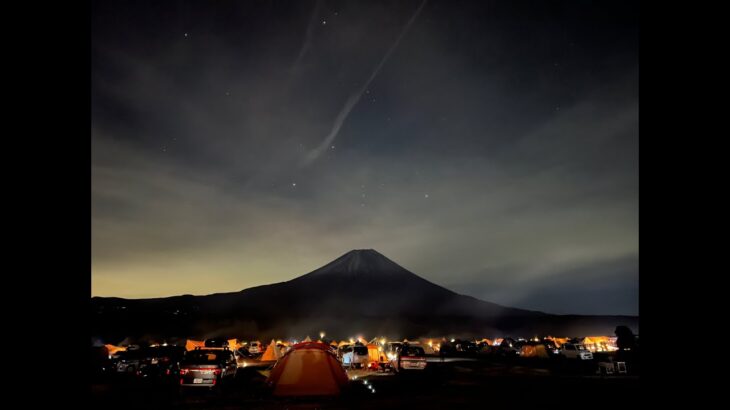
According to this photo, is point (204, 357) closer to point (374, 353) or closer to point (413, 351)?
point (413, 351)

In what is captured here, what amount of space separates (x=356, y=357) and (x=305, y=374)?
18939 mm

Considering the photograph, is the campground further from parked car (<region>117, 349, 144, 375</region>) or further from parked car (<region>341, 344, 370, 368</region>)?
parked car (<region>341, 344, 370, 368</region>)

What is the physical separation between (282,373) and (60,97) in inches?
552

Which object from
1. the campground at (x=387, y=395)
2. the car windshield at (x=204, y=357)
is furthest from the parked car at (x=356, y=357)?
the car windshield at (x=204, y=357)

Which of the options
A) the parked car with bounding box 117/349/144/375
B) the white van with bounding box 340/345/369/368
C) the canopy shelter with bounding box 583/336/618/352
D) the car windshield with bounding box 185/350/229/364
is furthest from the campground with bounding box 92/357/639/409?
the canopy shelter with bounding box 583/336/618/352

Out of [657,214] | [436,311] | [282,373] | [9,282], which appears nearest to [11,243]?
[9,282]

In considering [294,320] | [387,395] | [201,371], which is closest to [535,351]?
[387,395]

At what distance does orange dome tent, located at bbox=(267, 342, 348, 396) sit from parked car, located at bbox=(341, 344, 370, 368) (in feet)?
60.2

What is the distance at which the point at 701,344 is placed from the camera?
142 inches

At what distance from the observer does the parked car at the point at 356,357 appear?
35094 mm

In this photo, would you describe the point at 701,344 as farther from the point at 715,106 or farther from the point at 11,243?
the point at 11,243

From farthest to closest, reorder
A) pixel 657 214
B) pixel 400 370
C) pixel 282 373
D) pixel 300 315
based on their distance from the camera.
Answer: pixel 300 315
pixel 400 370
pixel 282 373
pixel 657 214

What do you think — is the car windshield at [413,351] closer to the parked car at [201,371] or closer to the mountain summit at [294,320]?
the parked car at [201,371]

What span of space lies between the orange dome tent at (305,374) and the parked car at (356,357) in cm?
1834
